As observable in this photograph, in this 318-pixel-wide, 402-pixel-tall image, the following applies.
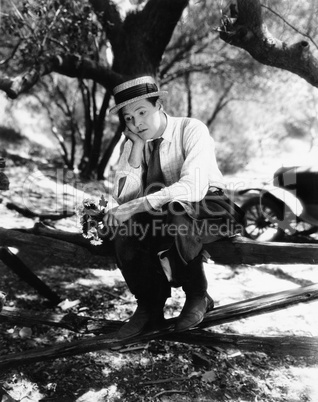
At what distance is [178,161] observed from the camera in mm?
2971

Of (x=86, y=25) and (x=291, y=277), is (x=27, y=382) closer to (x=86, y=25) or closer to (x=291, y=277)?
(x=291, y=277)

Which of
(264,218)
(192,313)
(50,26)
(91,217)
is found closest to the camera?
(192,313)

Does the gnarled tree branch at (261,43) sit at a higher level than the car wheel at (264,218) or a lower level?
higher

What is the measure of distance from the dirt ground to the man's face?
1.79 meters

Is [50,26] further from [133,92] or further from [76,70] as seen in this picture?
[133,92]

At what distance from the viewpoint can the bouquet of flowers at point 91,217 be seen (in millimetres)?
2986

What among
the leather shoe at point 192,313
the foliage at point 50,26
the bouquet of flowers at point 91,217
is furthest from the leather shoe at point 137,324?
the foliage at point 50,26

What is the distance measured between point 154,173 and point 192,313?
1.01m

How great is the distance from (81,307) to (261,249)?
79.8 inches

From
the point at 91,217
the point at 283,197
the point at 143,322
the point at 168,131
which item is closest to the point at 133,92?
the point at 168,131

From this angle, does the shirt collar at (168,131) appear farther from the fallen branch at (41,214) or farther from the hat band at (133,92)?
the fallen branch at (41,214)

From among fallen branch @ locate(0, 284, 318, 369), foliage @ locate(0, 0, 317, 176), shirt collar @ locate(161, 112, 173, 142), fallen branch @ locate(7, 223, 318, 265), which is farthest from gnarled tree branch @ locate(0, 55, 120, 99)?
fallen branch @ locate(0, 284, 318, 369)

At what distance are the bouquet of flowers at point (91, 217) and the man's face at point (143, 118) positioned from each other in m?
0.54

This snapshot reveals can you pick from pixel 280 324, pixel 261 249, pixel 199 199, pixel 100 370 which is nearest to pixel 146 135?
pixel 199 199
